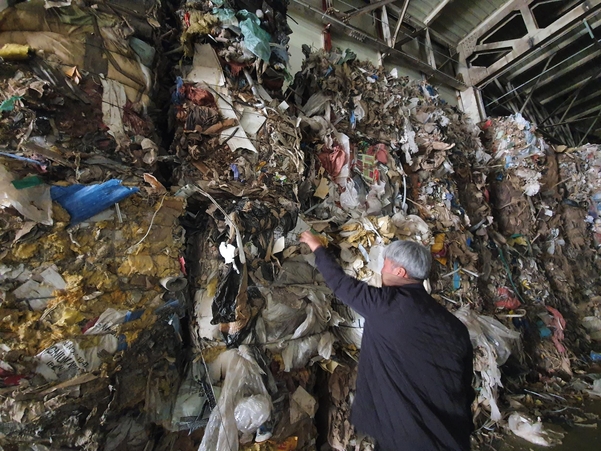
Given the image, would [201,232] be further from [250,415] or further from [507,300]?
[507,300]

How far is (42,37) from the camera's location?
53.2 inches

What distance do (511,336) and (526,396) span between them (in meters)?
0.99

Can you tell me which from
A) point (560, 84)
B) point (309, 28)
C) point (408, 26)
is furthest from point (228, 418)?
point (560, 84)

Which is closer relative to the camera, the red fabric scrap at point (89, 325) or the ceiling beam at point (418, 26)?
the red fabric scrap at point (89, 325)

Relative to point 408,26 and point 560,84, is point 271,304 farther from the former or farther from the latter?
point 560,84

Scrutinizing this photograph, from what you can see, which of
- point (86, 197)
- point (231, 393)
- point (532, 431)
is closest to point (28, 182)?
point (86, 197)

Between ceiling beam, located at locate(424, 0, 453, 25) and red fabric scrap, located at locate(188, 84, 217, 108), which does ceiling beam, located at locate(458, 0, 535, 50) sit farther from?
red fabric scrap, located at locate(188, 84, 217, 108)

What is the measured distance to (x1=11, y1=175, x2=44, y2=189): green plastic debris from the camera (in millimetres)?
1124

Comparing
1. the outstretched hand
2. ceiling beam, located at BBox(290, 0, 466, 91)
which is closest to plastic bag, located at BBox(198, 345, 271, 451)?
the outstretched hand

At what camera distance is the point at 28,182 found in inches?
45.8

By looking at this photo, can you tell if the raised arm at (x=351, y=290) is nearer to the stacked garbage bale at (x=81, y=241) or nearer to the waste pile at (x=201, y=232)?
the waste pile at (x=201, y=232)

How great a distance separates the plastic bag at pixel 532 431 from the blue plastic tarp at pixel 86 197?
→ 3.67m

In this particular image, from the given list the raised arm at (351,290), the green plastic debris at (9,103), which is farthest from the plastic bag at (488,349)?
the green plastic debris at (9,103)

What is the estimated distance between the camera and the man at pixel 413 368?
1226mm
